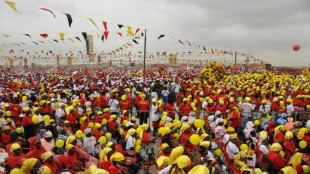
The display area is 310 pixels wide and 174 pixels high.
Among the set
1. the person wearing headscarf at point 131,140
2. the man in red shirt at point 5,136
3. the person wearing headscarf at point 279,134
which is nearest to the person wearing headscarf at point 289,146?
the person wearing headscarf at point 279,134

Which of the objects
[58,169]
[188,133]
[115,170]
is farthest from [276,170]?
[58,169]

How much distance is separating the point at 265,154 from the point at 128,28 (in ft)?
27.8

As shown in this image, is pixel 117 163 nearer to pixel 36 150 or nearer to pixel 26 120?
pixel 36 150

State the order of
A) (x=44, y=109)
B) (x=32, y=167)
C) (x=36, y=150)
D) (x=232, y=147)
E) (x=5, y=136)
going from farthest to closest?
(x=44, y=109), (x=5, y=136), (x=232, y=147), (x=36, y=150), (x=32, y=167)

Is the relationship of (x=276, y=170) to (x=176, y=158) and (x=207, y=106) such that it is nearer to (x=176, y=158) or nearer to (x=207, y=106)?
(x=176, y=158)

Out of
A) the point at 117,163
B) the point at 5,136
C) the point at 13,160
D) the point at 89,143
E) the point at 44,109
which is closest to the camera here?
the point at 117,163

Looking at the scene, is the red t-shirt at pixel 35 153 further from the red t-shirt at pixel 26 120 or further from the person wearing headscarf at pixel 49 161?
the red t-shirt at pixel 26 120

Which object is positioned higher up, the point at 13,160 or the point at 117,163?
the point at 117,163

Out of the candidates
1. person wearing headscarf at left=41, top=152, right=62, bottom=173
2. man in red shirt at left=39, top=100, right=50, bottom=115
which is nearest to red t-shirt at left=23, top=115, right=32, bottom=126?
man in red shirt at left=39, top=100, right=50, bottom=115

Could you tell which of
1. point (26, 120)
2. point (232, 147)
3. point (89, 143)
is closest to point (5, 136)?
point (26, 120)

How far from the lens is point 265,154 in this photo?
4773 millimetres

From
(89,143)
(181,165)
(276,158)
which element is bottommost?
(89,143)

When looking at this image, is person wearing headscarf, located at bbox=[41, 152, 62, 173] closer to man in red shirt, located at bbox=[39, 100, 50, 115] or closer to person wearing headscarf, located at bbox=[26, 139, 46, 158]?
person wearing headscarf, located at bbox=[26, 139, 46, 158]

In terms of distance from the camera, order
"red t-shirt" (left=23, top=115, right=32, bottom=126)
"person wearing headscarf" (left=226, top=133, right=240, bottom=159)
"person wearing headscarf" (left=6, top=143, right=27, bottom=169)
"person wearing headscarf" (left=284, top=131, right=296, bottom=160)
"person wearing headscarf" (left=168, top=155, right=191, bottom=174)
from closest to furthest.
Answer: "person wearing headscarf" (left=168, top=155, right=191, bottom=174) → "person wearing headscarf" (left=6, top=143, right=27, bottom=169) → "person wearing headscarf" (left=226, top=133, right=240, bottom=159) → "person wearing headscarf" (left=284, top=131, right=296, bottom=160) → "red t-shirt" (left=23, top=115, right=32, bottom=126)
